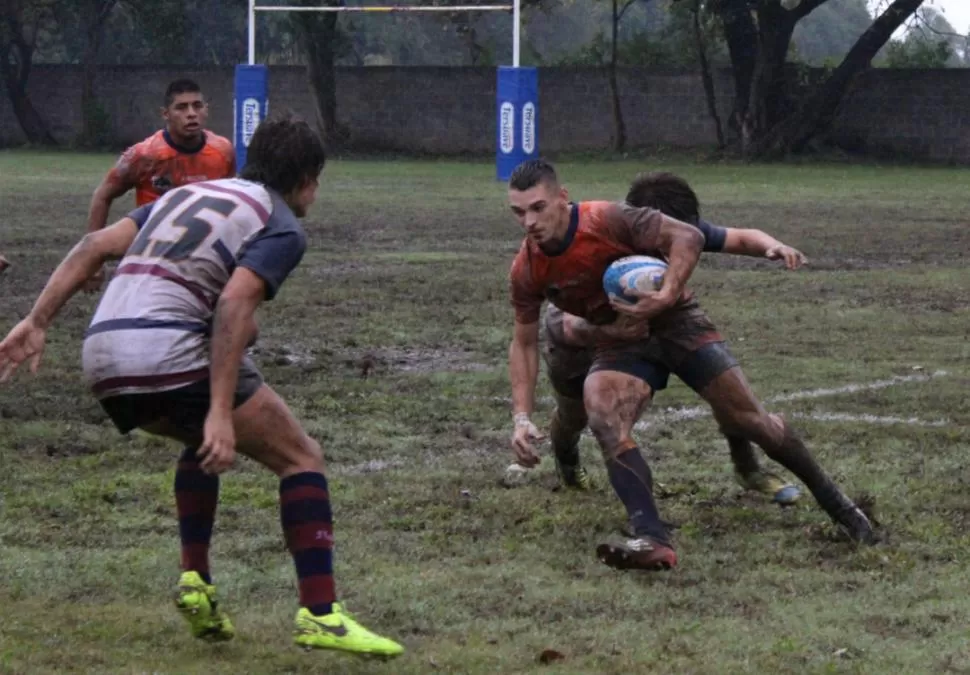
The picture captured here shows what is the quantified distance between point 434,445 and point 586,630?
340 centimetres

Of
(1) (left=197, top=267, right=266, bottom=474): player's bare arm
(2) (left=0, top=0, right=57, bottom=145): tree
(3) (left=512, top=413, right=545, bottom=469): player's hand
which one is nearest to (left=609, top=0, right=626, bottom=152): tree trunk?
(2) (left=0, top=0, right=57, bottom=145): tree

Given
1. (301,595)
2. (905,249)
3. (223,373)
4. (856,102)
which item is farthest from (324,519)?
(856,102)

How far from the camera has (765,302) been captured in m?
14.6

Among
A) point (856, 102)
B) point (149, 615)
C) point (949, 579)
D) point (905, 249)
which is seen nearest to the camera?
point (149, 615)

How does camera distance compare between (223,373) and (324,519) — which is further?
(324,519)

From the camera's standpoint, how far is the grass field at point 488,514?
18.2 ft

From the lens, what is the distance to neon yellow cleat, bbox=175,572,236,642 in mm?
5395

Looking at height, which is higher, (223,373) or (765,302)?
(223,373)

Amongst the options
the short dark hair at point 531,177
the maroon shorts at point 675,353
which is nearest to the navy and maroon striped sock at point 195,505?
the short dark hair at point 531,177

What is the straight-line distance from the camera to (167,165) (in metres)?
11.0

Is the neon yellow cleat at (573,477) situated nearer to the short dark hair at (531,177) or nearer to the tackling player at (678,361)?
the tackling player at (678,361)

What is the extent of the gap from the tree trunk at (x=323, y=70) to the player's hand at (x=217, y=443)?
37.8 m

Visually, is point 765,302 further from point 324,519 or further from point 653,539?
point 324,519

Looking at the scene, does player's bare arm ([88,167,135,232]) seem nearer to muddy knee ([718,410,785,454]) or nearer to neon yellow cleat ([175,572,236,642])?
muddy knee ([718,410,785,454])
